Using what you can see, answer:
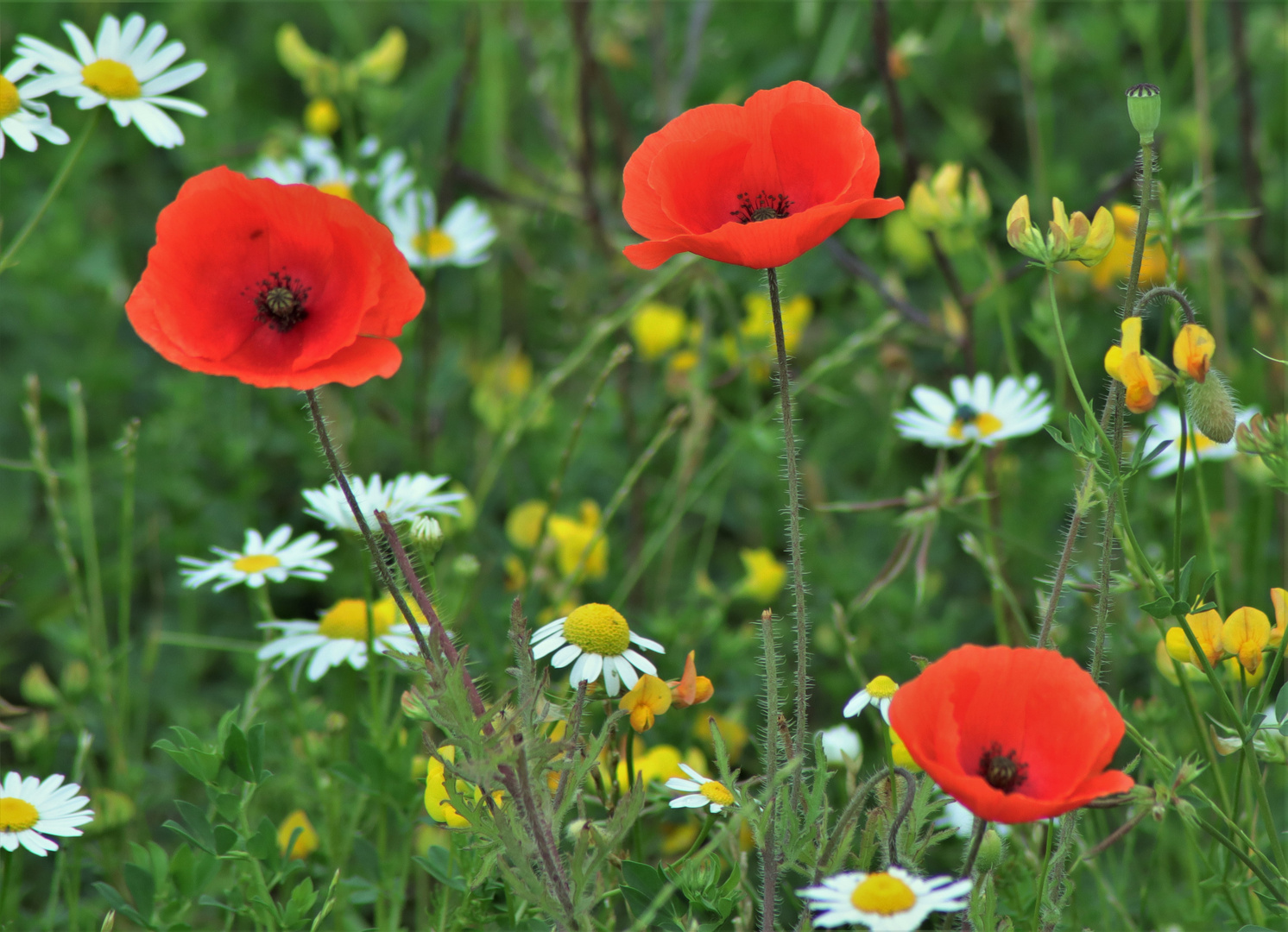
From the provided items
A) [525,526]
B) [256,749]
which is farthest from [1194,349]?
[525,526]

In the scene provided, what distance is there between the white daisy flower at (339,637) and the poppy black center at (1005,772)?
627mm

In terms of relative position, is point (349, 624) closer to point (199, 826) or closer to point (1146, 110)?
point (199, 826)

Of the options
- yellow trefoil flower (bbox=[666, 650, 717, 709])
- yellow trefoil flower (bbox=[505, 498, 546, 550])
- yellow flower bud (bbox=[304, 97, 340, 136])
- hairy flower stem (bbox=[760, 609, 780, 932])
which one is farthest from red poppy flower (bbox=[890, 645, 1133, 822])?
yellow flower bud (bbox=[304, 97, 340, 136])

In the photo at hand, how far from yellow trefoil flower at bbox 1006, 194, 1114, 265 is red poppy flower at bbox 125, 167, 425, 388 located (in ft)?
1.47

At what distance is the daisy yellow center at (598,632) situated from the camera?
105cm

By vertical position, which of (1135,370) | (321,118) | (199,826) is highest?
(321,118)

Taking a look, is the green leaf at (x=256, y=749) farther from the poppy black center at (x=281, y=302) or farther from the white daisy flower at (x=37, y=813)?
the poppy black center at (x=281, y=302)

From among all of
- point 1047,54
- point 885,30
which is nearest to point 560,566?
point 885,30

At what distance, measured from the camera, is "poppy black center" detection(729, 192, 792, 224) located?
0.99 meters

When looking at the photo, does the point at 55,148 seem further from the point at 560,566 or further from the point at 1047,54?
the point at 1047,54

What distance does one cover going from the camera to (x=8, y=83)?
48.3 inches

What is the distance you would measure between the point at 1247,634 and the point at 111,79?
1221mm

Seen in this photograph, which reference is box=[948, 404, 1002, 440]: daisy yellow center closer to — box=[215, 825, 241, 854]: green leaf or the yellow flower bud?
box=[215, 825, 241, 854]: green leaf

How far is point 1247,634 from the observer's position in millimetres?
966
